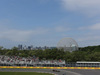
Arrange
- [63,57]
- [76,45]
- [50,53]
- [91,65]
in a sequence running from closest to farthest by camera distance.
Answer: [91,65] < [63,57] < [50,53] < [76,45]

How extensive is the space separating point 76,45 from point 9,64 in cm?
6279

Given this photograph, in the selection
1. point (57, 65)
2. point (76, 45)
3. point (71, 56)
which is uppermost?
point (76, 45)

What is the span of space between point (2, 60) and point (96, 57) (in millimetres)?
50373

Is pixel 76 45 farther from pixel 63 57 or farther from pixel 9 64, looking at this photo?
pixel 9 64

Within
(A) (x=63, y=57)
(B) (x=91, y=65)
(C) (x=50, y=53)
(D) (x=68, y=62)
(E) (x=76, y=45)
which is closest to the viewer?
(B) (x=91, y=65)

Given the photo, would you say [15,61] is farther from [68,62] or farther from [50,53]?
[68,62]

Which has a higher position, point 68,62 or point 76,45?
point 76,45

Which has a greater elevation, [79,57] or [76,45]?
[76,45]

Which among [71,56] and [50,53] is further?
[50,53]

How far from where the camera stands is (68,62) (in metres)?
65.1

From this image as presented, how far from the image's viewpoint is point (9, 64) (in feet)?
217

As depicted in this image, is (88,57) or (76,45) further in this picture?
(76,45)

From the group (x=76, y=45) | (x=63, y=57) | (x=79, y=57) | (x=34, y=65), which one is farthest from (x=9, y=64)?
(x=76, y=45)

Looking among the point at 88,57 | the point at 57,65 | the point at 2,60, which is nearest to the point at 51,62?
the point at 57,65
